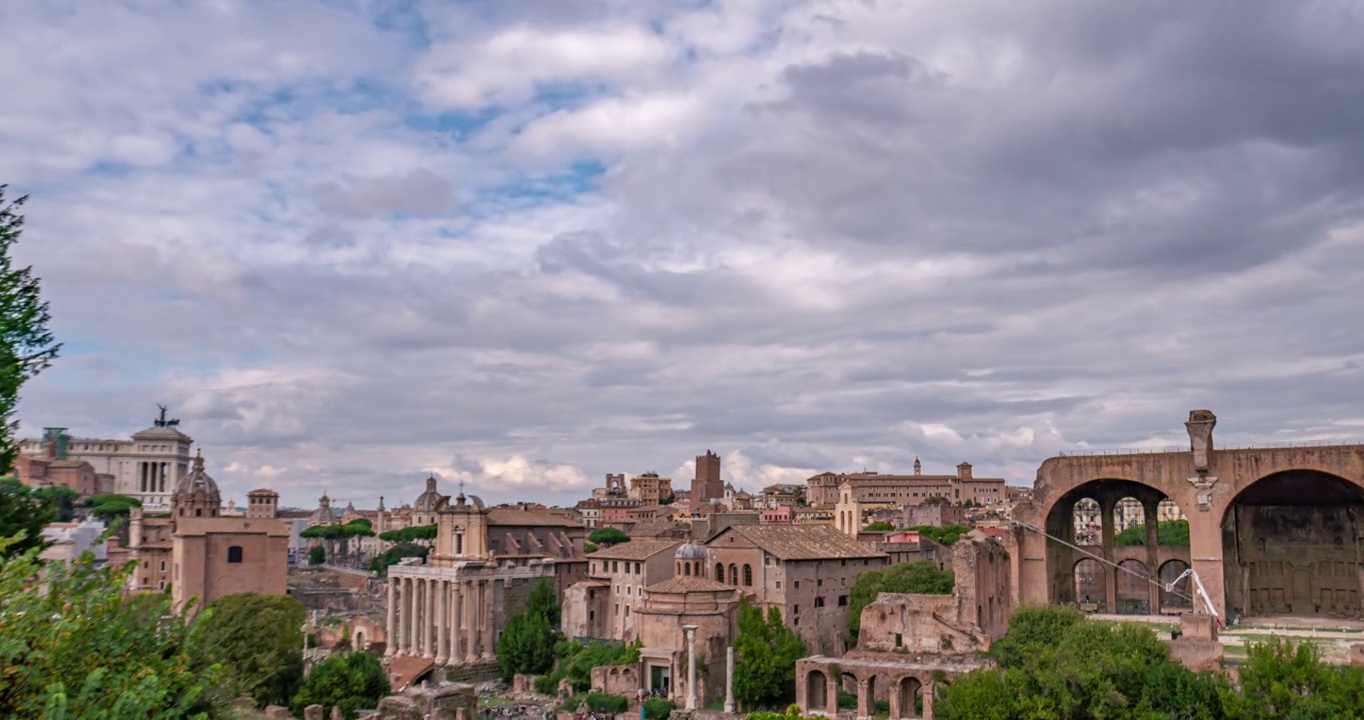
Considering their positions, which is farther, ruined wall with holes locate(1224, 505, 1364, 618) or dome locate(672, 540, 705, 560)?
dome locate(672, 540, 705, 560)

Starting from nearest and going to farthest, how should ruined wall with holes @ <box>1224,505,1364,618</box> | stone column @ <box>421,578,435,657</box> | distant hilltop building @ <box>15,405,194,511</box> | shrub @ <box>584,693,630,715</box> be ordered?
shrub @ <box>584,693,630,715</box>, ruined wall with holes @ <box>1224,505,1364,618</box>, stone column @ <box>421,578,435,657</box>, distant hilltop building @ <box>15,405,194,511</box>

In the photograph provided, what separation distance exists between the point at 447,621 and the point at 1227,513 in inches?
1749

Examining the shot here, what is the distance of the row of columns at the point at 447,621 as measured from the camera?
67.9 metres

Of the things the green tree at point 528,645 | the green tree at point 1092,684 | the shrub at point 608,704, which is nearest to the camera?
the green tree at point 1092,684

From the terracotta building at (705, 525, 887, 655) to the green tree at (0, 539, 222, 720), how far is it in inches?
1855

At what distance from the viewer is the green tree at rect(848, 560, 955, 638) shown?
2379 inches

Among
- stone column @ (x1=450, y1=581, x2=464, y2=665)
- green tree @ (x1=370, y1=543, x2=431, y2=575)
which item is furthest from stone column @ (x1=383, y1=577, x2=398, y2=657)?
green tree @ (x1=370, y1=543, x2=431, y2=575)

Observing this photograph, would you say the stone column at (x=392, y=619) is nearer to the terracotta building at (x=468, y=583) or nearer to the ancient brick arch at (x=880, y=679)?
the terracotta building at (x=468, y=583)

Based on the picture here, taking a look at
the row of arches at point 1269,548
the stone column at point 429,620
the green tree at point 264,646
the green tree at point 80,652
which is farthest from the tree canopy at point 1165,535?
the green tree at point 80,652

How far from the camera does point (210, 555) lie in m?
76.2

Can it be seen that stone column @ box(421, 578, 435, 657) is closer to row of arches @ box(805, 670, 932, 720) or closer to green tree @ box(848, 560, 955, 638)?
green tree @ box(848, 560, 955, 638)

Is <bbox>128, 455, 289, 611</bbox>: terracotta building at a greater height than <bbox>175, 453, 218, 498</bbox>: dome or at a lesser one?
lesser

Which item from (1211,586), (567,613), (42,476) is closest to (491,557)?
(567,613)

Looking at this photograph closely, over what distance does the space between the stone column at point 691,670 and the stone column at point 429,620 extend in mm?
23674
